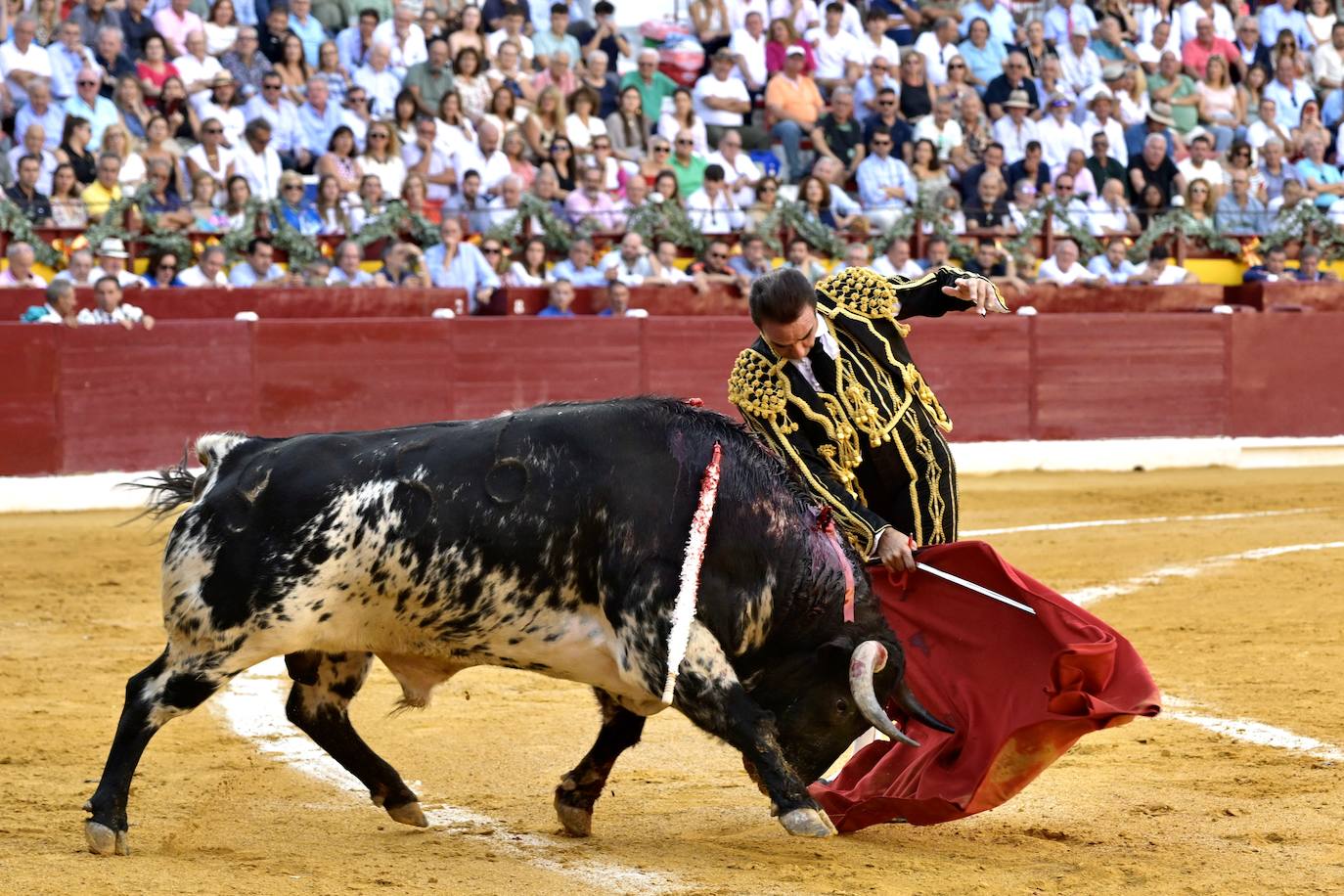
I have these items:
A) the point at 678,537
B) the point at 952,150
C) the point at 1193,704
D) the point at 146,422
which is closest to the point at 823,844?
the point at 678,537

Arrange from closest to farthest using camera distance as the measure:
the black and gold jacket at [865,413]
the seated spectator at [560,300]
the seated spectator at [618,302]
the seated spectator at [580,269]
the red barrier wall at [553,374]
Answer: the black and gold jacket at [865,413]
the red barrier wall at [553,374]
the seated spectator at [560,300]
the seated spectator at [618,302]
the seated spectator at [580,269]

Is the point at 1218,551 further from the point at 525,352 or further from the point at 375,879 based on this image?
the point at 375,879

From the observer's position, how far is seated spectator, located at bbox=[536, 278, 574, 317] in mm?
11109

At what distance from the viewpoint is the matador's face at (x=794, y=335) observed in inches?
152

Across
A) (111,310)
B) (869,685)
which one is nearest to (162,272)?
(111,310)

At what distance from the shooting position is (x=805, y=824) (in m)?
3.68

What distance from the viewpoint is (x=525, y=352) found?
11.2 metres

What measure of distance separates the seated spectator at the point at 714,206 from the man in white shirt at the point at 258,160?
2.58 metres

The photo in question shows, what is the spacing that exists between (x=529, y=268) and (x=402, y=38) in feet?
6.07

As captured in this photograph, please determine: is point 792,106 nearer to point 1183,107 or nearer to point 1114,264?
point 1114,264

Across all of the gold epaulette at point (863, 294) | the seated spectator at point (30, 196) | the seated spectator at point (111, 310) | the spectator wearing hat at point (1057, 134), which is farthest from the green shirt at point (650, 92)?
the gold epaulette at point (863, 294)

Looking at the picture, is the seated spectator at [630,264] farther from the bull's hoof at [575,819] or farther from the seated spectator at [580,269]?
the bull's hoof at [575,819]

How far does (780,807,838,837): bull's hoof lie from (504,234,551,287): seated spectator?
25.3 ft

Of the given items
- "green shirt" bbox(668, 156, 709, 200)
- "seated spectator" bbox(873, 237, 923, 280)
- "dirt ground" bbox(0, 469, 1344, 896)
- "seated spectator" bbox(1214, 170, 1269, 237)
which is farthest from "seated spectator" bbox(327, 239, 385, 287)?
"seated spectator" bbox(1214, 170, 1269, 237)
